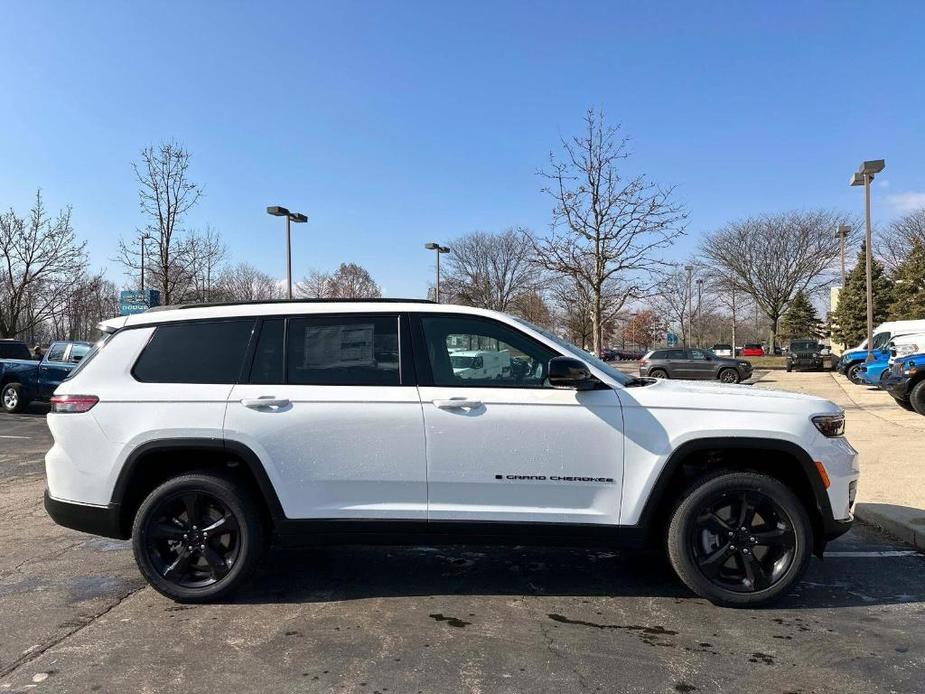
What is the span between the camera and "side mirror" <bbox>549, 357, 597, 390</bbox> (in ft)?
12.2

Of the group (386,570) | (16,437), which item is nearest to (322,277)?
(16,437)

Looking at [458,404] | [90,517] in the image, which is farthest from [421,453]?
[90,517]

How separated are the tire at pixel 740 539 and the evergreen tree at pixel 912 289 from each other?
128 feet

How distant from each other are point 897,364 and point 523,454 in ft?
42.6

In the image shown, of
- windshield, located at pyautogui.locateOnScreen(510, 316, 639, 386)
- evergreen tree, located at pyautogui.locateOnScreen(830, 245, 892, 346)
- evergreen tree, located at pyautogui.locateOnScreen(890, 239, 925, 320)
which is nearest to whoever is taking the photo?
windshield, located at pyautogui.locateOnScreen(510, 316, 639, 386)

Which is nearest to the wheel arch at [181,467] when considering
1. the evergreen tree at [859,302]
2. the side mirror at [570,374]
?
the side mirror at [570,374]

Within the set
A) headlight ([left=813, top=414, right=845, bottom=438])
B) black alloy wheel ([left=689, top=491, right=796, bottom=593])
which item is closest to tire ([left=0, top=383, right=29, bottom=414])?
black alloy wheel ([left=689, top=491, right=796, bottom=593])

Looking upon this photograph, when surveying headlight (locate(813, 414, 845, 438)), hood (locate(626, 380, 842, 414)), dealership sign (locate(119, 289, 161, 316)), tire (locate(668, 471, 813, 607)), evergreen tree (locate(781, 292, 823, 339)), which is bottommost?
tire (locate(668, 471, 813, 607))

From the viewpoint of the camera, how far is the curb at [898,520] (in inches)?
204

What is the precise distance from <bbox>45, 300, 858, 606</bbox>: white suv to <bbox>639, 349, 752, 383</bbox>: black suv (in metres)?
22.9

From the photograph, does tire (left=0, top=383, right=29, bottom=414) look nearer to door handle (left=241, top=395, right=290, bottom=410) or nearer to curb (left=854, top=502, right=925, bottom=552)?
door handle (left=241, top=395, right=290, bottom=410)

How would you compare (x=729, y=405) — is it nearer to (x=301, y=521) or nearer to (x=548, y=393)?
(x=548, y=393)

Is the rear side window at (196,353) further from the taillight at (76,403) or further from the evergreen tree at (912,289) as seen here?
the evergreen tree at (912,289)

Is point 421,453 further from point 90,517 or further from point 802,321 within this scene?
point 802,321
